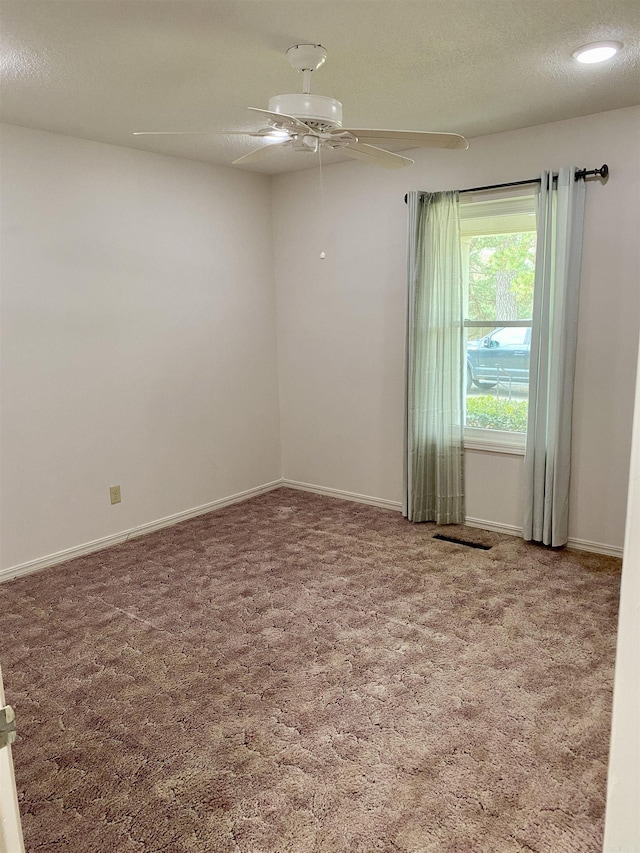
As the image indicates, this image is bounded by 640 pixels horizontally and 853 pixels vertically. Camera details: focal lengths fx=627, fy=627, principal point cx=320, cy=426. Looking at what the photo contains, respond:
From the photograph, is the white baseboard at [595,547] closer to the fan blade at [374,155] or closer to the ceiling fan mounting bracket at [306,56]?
the fan blade at [374,155]

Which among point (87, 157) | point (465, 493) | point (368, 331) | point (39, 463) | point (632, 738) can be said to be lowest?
point (465, 493)

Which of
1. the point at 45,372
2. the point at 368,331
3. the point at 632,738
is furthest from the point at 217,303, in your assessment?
the point at 632,738

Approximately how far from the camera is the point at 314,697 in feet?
8.23

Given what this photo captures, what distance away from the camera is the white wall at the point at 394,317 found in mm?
3551

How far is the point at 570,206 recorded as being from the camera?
140 inches

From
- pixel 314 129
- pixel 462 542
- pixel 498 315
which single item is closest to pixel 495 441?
pixel 462 542

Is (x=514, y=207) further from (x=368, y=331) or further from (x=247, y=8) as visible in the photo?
(x=247, y=8)

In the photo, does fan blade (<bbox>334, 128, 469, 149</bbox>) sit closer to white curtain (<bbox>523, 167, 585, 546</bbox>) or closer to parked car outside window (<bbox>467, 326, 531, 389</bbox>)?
white curtain (<bbox>523, 167, 585, 546</bbox>)

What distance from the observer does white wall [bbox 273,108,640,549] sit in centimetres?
355

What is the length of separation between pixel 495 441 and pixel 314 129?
2471 millimetres

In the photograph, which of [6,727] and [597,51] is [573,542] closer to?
[597,51]

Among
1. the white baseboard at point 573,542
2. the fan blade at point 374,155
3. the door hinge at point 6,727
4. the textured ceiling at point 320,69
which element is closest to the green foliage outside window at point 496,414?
the white baseboard at point 573,542

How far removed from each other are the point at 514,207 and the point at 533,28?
1.65 m

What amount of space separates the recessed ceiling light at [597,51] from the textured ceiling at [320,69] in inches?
1.7
